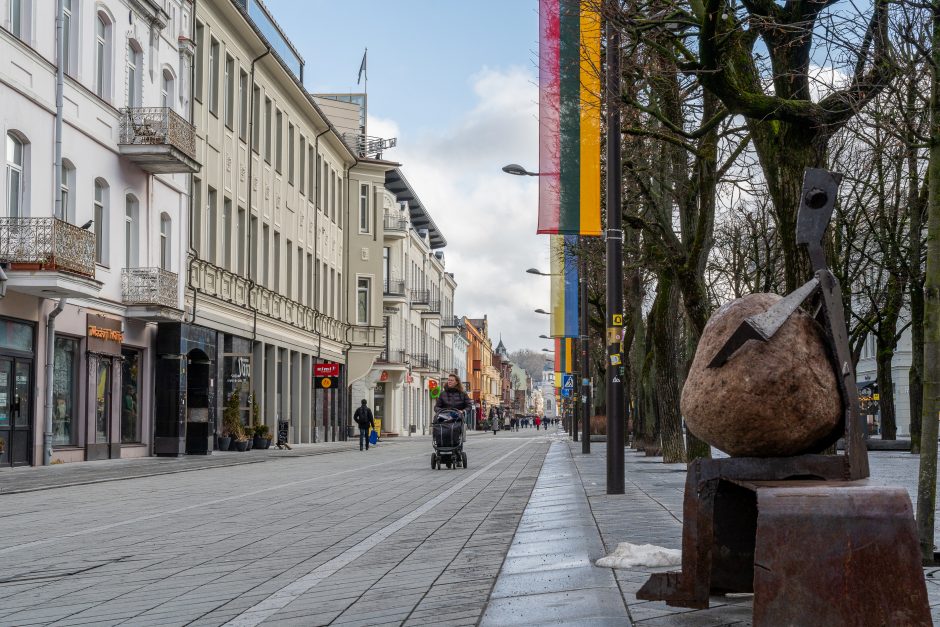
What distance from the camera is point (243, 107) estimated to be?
42094 mm

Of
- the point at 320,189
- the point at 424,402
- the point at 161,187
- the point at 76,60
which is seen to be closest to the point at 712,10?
the point at 76,60

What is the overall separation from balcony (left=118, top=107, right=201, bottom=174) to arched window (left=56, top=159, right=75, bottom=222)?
3031 mm

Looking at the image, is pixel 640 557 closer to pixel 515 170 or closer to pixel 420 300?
pixel 515 170

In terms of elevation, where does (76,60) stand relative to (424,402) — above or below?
above

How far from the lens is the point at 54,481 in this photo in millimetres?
19328

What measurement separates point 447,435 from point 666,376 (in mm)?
4502

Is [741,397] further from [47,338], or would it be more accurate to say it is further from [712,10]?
[47,338]

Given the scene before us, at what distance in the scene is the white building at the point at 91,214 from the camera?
937 inches

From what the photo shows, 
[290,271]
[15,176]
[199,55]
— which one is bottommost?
[15,176]

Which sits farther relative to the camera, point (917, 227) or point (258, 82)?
point (258, 82)

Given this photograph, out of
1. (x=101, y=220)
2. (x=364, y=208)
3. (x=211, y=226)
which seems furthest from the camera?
(x=364, y=208)

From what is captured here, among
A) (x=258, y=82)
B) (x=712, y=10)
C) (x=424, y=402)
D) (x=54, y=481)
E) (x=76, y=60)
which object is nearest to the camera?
(x=712, y=10)

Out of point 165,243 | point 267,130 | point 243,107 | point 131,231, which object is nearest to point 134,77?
point 131,231

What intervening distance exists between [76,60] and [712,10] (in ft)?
65.9
